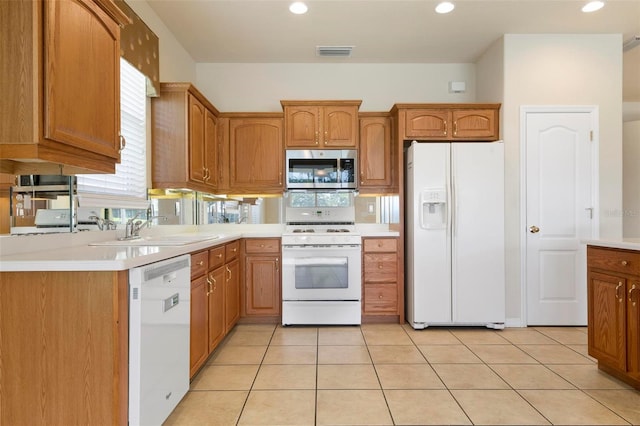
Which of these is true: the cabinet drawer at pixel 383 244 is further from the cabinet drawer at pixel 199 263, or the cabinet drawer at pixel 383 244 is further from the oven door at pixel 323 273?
the cabinet drawer at pixel 199 263

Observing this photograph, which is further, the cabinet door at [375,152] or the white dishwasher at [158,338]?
the cabinet door at [375,152]

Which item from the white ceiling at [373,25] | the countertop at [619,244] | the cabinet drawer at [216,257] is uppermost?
the white ceiling at [373,25]

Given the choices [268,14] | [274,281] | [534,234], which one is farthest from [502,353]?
[268,14]

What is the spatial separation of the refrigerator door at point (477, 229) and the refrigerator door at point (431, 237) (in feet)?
0.24

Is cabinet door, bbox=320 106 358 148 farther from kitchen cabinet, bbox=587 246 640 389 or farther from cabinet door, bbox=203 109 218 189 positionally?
kitchen cabinet, bbox=587 246 640 389

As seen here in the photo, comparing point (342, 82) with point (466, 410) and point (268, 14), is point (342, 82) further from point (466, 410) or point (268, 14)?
point (466, 410)

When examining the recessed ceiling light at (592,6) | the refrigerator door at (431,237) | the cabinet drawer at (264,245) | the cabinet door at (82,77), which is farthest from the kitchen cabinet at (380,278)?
the recessed ceiling light at (592,6)

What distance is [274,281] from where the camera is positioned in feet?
11.8

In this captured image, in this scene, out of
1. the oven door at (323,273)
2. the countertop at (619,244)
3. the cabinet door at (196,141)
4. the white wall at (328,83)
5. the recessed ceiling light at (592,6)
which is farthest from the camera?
the white wall at (328,83)

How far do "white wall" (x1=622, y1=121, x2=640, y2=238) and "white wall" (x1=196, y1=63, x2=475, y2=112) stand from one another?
2.41m

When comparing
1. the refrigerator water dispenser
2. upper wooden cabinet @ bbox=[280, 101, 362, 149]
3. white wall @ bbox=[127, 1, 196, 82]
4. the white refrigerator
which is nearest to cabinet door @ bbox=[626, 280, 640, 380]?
the white refrigerator

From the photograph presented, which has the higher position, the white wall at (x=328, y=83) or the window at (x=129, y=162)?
the white wall at (x=328, y=83)

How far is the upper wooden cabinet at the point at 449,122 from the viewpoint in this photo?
3.55 meters

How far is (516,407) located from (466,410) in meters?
0.30
